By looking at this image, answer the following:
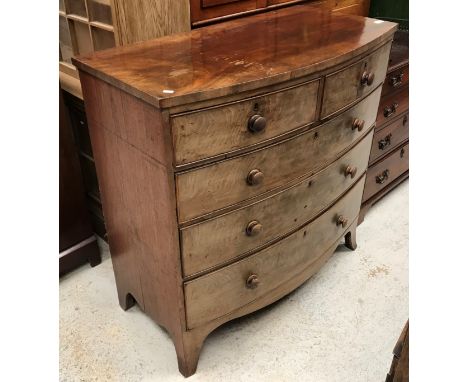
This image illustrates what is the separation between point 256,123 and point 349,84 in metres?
0.47

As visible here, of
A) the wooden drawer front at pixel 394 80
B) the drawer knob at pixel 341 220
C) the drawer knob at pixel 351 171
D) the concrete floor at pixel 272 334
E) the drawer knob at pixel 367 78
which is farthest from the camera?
the wooden drawer front at pixel 394 80

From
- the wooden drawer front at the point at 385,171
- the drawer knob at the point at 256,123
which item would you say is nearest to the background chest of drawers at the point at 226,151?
the drawer knob at the point at 256,123

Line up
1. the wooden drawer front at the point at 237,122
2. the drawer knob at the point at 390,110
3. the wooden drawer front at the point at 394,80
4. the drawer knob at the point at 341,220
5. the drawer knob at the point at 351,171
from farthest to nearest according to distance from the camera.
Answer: the drawer knob at the point at 390,110, the wooden drawer front at the point at 394,80, the drawer knob at the point at 341,220, the drawer knob at the point at 351,171, the wooden drawer front at the point at 237,122

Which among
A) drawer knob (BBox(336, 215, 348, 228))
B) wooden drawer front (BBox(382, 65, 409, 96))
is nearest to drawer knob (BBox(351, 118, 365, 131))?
drawer knob (BBox(336, 215, 348, 228))

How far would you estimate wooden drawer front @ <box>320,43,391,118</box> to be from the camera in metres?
1.45

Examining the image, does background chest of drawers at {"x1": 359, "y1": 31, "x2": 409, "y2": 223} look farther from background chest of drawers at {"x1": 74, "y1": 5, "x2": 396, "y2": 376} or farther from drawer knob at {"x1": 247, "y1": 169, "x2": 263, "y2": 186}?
drawer knob at {"x1": 247, "y1": 169, "x2": 263, "y2": 186}

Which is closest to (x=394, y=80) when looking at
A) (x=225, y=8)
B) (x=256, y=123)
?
(x=225, y=8)

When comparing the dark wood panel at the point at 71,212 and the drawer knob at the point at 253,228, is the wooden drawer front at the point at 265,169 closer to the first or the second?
the drawer knob at the point at 253,228

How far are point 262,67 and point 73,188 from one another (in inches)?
42.1

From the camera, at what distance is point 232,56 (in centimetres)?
139

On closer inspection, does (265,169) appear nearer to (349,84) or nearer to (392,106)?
(349,84)

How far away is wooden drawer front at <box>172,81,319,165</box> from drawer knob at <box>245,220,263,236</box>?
29 cm

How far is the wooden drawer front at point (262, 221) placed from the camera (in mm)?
1374

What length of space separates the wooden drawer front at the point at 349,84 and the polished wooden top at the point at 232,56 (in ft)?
0.18
